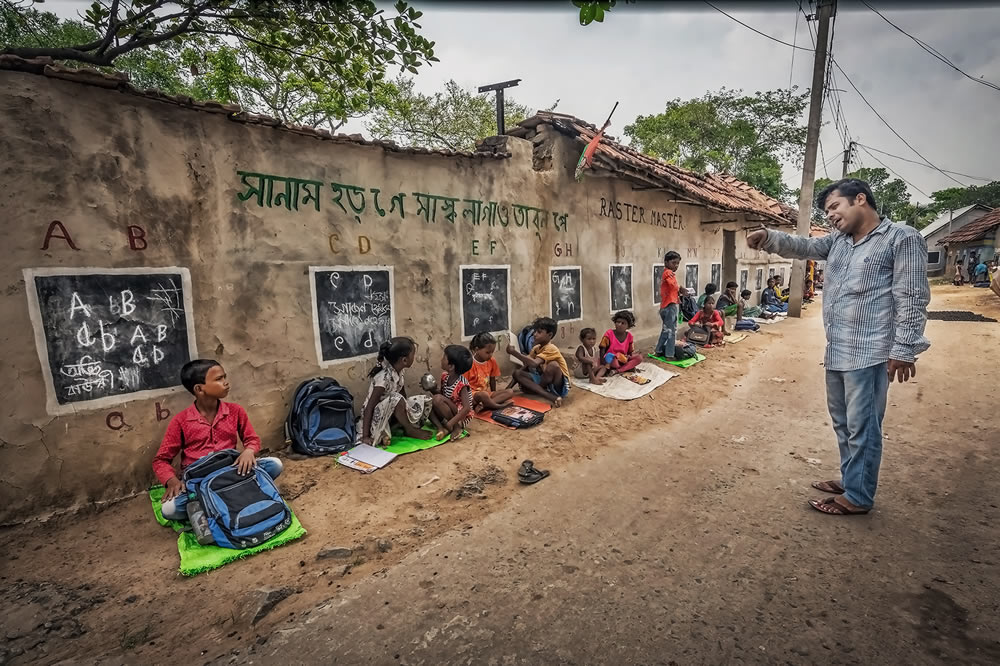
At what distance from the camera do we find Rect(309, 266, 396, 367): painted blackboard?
449 cm

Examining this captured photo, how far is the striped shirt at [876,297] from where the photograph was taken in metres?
2.69

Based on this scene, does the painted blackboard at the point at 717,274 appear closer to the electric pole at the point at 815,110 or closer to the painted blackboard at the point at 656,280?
the electric pole at the point at 815,110

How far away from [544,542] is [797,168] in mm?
27665

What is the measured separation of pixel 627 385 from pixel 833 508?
12.1 feet

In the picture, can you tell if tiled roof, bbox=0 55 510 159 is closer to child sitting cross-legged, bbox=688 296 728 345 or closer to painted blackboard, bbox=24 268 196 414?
painted blackboard, bbox=24 268 196 414

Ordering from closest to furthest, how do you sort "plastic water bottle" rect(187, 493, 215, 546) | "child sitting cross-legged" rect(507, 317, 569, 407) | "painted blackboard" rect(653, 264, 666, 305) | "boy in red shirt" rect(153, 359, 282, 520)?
1. "plastic water bottle" rect(187, 493, 215, 546)
2. "boy in red shirt" rect(153, 359, 282, 520)
3. "child sitting cross-legged" rect(507, 317, 569, 407)
4. "painted blackboard" rect(653, 264, 666, 305)

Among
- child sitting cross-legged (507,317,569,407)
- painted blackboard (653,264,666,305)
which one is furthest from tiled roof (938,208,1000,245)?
child sitting cross-legged (507,317,569,407)

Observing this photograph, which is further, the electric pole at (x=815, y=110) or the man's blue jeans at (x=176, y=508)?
the electric pole at (x=815, y=110)

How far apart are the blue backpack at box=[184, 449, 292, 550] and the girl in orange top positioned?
260 cm

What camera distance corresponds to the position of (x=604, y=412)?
5.69m

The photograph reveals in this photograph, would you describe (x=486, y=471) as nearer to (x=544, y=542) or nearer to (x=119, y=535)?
(x=544, y=542)

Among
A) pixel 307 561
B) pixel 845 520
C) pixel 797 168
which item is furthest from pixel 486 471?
pixel 797 168

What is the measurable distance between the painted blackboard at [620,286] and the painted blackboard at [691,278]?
2932 mm

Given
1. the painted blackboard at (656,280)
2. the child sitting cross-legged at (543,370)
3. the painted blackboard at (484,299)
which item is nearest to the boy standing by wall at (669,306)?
the painted blackboard at (656,280)
